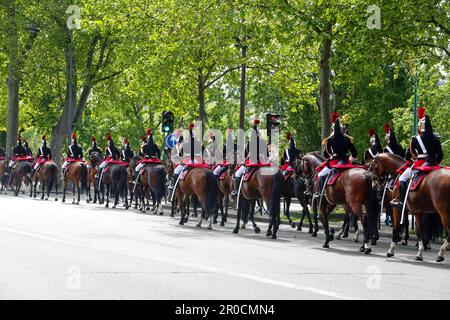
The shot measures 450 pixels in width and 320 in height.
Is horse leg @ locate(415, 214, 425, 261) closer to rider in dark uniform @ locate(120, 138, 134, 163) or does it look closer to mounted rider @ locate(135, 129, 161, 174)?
mounted rider @ locate(135, 129, 161, 174)

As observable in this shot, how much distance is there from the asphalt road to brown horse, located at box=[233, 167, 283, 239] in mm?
448

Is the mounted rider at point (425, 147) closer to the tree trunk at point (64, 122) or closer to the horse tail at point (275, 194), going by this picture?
the horse tail at point (275, 194)

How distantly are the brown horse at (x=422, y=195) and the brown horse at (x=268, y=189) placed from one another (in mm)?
3551

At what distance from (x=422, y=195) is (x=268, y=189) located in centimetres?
570

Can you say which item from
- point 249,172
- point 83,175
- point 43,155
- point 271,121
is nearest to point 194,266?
point 249,172

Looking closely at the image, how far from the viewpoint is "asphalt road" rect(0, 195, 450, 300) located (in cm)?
1102

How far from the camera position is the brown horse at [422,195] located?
1600 centimetres

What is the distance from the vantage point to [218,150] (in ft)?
90.6

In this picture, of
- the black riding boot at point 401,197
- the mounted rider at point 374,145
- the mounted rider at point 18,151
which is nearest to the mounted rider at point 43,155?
the mounted rider at point 18,151

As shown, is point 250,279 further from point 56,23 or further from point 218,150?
point 56,23

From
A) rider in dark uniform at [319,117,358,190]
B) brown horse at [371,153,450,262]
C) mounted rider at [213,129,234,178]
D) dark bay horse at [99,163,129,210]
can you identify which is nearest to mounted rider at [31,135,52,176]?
dark bay horse at [99,163,129,210]

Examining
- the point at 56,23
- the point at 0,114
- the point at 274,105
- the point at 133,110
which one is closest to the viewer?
the point at 56,23
